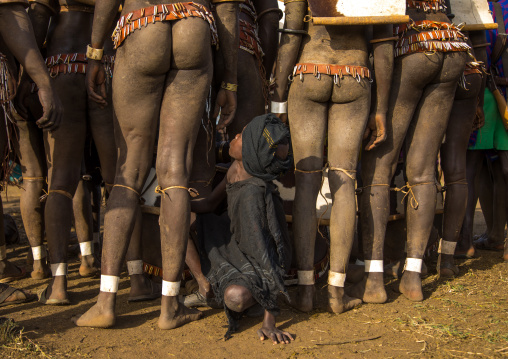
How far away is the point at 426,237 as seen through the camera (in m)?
4.18

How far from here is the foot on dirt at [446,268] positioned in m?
4.67

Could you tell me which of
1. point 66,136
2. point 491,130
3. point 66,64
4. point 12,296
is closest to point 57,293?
point 12,296

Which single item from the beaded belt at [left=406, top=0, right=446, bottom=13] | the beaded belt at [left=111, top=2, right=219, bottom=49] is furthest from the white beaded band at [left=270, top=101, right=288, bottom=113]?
the beaded belt at [left=406, top=0, right=446, bottom=13]

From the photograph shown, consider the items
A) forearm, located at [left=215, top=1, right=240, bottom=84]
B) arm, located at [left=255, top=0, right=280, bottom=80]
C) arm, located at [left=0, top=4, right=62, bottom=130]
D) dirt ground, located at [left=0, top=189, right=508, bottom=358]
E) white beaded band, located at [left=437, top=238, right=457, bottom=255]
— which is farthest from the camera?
white beaded band, located at [left=437, top=238, right=457, bottom=255]

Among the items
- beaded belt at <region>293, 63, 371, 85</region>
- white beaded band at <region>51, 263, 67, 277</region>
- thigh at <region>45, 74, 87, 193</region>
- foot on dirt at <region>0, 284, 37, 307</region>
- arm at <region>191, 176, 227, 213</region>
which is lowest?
foot on dirt at <region>0, 284, 37, 307</region>

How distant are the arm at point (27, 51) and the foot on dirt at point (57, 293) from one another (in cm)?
105

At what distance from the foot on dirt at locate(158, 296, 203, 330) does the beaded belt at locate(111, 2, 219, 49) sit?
1.60m

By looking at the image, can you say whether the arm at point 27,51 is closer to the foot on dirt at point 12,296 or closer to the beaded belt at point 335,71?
the foot on dirt at point 12,296

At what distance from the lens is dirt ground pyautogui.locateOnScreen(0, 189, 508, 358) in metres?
3.02

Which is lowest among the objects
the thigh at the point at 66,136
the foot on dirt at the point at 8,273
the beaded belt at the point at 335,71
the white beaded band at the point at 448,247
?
the foot on dirt at the point at 8,273

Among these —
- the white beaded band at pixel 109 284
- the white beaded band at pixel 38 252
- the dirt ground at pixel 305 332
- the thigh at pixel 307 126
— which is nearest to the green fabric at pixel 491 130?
the dirt ground at pixel 305 332

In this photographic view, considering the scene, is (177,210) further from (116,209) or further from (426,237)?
(426,237)

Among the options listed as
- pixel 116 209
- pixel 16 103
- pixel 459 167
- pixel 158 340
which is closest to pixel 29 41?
pixel 16 103

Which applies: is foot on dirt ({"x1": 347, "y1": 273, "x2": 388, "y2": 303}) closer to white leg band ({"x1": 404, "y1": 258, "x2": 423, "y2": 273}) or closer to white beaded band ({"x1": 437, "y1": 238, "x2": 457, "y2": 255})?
white leg band ({"x1": 404, "y1": 258, "x2": 423, "y2": 273})
